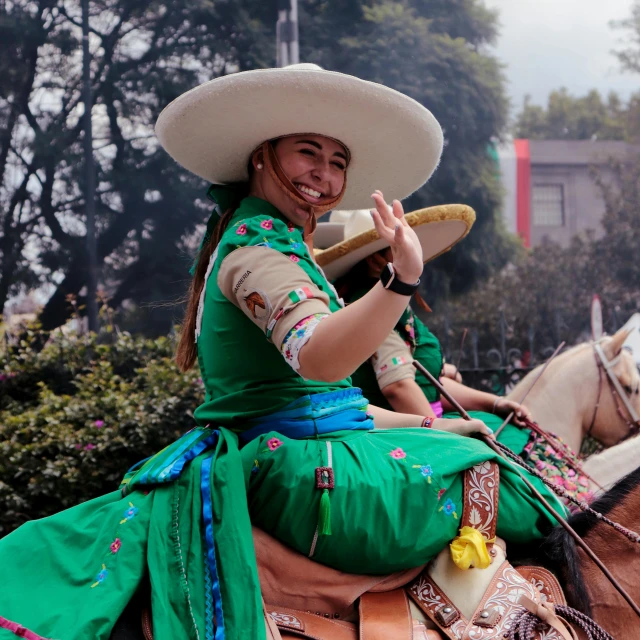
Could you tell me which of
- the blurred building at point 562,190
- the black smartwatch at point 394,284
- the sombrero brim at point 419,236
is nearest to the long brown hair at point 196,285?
the black smartwatch at point 394,284

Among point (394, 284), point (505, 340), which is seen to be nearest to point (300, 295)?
point (394, 284)

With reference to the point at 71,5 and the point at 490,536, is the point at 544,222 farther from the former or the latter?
the point at 490,536

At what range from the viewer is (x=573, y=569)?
2.03 meters

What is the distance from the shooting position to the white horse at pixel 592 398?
4.59m

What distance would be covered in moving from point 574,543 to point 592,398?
2733mm

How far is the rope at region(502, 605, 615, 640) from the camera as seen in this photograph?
6.11 ft

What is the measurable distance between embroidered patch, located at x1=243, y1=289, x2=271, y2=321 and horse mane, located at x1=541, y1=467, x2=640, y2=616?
105 centimetres

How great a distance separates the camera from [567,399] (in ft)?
15.2

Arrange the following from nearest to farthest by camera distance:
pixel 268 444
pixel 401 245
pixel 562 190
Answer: pixel 401 245, pixel 268 444, pixel 562 190

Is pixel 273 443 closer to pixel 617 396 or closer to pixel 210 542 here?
pixel 210 542


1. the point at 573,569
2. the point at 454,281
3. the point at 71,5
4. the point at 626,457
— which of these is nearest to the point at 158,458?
the point at 573,569

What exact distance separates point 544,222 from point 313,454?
25.5 m

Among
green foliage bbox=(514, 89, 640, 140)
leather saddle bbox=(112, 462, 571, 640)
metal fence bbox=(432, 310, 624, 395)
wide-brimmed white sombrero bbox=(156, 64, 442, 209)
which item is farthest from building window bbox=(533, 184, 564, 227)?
leather saddle bbox=(112, 462, 571, 640)

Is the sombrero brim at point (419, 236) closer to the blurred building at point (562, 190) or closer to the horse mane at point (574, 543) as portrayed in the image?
the horse mane at point (574, 543)
